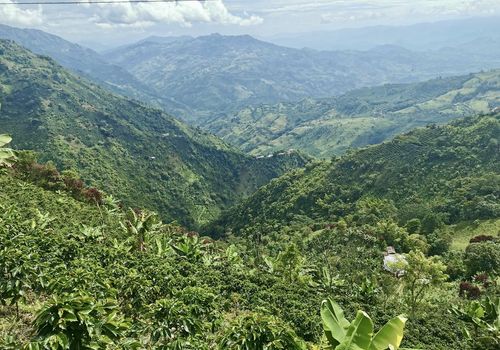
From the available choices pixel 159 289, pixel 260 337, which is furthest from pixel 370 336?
pixel 159 289

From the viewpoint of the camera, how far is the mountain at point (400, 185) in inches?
3246

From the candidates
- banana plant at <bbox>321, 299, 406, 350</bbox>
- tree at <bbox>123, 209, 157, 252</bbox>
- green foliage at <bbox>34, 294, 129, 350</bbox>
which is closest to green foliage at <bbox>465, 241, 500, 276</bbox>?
tree at <bbox>123, 209, 157, 252</bbox>

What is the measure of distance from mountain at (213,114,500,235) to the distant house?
16.9m

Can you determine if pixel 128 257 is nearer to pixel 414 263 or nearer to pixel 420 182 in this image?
pixel 414 263

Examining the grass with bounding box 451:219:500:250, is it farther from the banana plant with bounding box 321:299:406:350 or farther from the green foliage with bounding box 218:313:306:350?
the banana plant with bounding box 321:299:406:350

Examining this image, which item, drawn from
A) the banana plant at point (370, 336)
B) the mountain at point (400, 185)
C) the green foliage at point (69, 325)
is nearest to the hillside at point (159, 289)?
the green foliage at point (69, 325)

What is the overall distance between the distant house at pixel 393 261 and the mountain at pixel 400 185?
664 inches

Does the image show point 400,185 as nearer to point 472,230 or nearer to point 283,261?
point 472,230

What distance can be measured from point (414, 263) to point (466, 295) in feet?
30.1

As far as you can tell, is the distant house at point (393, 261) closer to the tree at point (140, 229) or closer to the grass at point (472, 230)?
the grass at point (472, 230)

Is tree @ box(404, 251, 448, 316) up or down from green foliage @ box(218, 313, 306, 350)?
down

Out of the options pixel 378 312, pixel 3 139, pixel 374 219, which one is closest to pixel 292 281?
pixel 378 312

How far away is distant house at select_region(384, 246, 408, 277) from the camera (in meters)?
48.0

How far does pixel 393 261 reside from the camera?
53656mm
